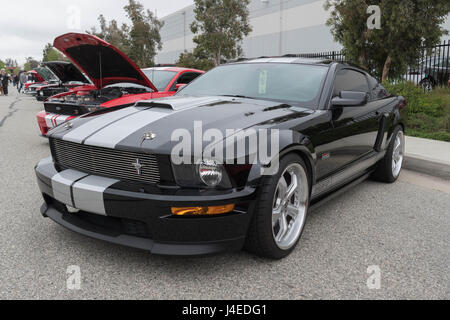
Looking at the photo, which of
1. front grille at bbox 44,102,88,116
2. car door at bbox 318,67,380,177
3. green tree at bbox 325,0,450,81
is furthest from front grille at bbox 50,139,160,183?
green tree at bbox 325,0,450,81

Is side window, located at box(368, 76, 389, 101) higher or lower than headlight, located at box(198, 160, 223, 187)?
higher

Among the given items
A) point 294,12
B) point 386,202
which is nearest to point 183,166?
point 386,202

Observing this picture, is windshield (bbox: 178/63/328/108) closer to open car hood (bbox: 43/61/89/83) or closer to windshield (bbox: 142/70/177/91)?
windshield (bbox: 142/70/177/91)

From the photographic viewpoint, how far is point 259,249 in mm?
2459

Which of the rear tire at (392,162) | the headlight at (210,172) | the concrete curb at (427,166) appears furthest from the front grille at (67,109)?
the concrete curb at (427,166)

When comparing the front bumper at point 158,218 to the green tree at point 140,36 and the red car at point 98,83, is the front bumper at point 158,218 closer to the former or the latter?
the red car at point 98,83

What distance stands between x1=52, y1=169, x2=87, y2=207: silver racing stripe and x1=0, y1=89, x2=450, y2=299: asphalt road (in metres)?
0.42

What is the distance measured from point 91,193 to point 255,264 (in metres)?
1.15

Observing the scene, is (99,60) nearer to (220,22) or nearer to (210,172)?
(210,172)

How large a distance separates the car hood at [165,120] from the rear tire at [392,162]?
192 cm

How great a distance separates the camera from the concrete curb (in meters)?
5.05

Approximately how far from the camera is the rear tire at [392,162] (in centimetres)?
449
